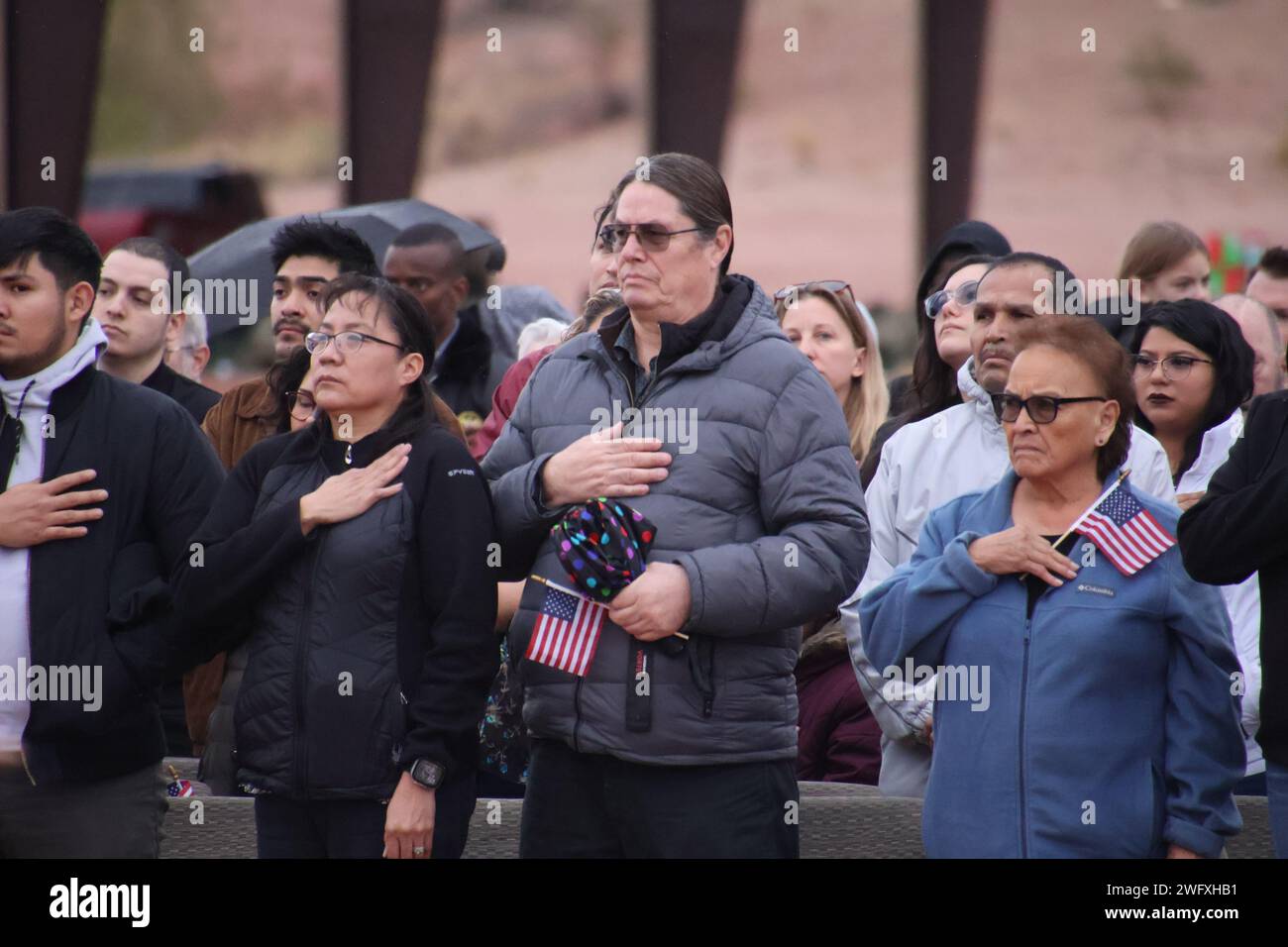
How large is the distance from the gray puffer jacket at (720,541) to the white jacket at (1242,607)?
1120 mm

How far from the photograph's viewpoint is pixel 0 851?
13.3ft

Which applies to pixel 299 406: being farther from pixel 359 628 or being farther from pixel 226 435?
pixel 359 628

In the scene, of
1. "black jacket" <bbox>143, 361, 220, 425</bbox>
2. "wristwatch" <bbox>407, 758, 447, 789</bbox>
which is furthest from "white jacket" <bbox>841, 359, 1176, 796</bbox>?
"black jacket" <bbox>143, 361, 220, 425</bbox>

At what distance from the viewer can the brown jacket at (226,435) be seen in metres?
4.98

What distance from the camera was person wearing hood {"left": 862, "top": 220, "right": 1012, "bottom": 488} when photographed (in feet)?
16.6

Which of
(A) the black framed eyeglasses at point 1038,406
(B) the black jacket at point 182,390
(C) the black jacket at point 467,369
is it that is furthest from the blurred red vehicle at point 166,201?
(A) the black framed eyeglasses at point 1038,406

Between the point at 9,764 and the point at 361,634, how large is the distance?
96 cm

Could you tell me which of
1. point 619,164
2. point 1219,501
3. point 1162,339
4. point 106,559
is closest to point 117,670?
point 106,559

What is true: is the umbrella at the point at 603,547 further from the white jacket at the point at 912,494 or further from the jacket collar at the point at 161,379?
the jacket collar at the point at 161,379

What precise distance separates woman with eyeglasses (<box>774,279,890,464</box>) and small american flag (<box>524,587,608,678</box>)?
7.01ft

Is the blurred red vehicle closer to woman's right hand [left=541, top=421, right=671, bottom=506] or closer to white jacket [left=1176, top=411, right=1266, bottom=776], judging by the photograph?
white jacket [left=1176, top=411, right=1266, bottom=776]

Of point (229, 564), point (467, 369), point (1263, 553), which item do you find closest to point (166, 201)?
point (467, 369)

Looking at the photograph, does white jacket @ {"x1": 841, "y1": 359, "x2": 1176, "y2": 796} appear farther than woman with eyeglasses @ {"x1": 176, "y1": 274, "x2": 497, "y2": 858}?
Yes
